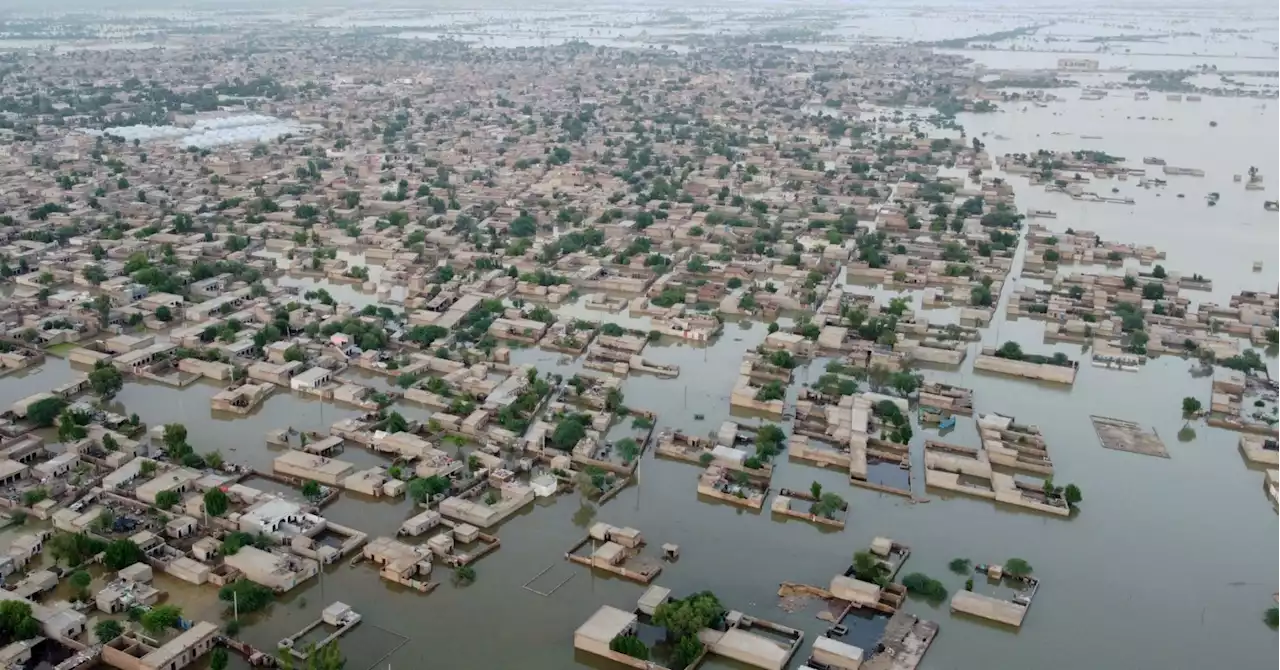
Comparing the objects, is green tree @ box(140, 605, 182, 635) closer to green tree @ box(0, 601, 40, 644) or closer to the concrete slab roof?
green tree @ box(0, 601, 40, 644)

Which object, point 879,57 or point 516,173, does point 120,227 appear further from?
point 879,57

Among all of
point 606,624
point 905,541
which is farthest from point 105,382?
point 905,541

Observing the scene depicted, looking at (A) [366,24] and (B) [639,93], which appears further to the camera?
(A) [366,24]

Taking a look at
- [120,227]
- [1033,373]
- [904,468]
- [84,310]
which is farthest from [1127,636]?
[120,227]

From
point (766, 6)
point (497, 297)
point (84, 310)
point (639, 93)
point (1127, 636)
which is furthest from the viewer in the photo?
point (766, 6)

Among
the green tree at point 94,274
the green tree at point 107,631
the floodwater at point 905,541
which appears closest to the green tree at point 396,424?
the floodwater at point 905,541

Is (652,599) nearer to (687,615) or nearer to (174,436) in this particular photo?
(687,615)

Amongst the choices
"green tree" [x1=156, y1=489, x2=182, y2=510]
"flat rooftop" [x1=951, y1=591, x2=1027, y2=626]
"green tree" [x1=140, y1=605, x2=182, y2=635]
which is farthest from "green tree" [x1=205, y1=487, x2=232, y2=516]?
"flat rooftop" [x1=951, y1=591, x2=1027, y2=626]
